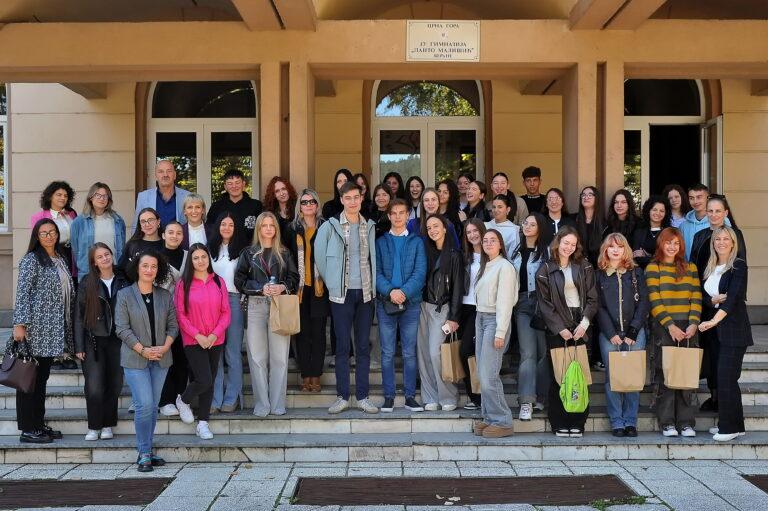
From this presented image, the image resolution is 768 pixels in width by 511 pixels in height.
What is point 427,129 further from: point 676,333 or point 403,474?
point 403,474

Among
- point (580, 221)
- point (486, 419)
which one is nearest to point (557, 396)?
point (486, 419)

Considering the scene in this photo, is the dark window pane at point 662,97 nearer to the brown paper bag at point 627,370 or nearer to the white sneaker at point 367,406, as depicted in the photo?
the brown paper bag at point 627,370

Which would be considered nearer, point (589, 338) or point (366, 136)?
point (589, 338)

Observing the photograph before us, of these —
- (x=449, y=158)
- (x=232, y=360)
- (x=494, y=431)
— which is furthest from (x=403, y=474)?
(x=449, y=158)

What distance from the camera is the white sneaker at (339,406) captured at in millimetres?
6059

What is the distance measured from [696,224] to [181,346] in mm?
4591

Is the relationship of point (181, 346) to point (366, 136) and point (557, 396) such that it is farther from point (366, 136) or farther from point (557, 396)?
point (366, 136)

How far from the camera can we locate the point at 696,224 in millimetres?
6668

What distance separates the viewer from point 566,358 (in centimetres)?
579

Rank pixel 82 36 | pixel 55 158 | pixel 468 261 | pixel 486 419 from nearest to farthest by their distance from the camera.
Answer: pixel 486 419 → pixel 468 261 → pixel 82 36 → pixel 55 158

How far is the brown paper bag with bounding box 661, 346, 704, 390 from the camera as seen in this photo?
18.8 ft

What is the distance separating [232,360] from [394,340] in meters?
1.34

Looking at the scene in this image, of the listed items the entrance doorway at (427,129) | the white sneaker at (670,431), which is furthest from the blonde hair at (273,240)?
the entrance doorway at (427,129)

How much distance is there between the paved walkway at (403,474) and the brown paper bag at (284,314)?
1040 millimetres
